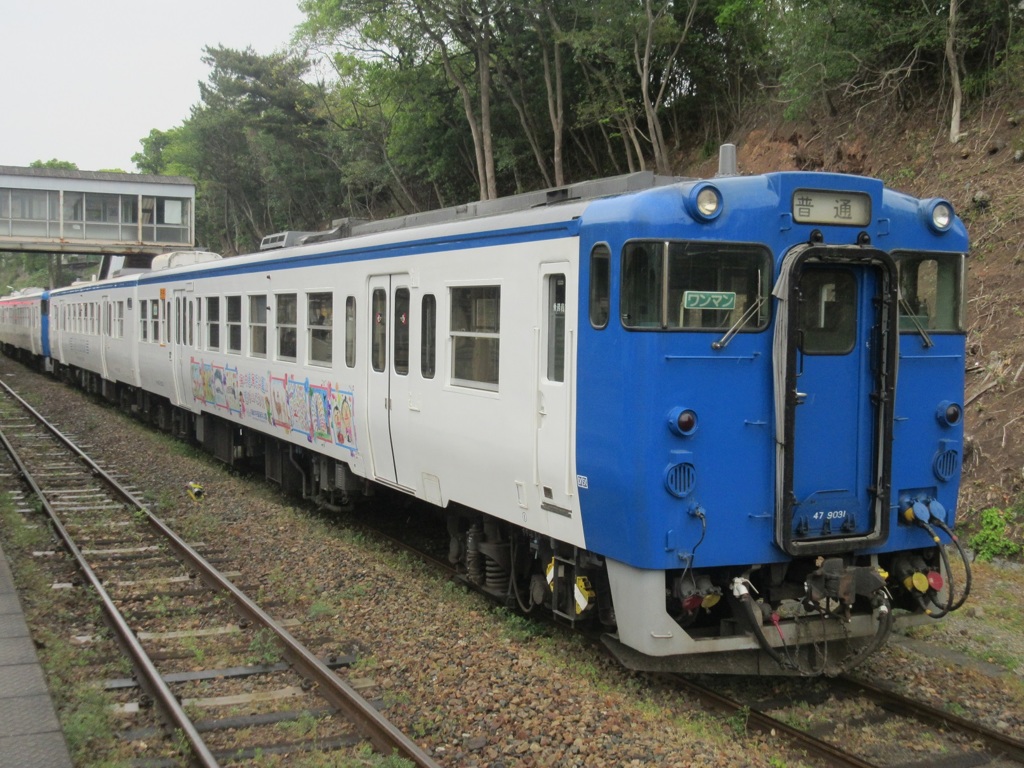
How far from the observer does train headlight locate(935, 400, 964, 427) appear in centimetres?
631

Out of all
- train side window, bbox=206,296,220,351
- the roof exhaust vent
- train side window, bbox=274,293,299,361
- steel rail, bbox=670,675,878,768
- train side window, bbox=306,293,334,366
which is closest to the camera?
steel rail, bbox=670,675,878,768

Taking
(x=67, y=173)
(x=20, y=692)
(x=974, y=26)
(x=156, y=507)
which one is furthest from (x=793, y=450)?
(x=67, y=173)

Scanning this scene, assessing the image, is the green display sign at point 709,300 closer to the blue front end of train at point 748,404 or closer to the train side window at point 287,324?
the blue front end of train at point 748,404

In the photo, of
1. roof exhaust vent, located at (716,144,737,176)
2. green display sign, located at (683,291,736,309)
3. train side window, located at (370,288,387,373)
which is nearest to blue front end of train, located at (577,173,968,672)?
green display sign, located at (683,291,736,309)

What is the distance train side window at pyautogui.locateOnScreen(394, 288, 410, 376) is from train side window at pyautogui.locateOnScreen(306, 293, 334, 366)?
1502 mm

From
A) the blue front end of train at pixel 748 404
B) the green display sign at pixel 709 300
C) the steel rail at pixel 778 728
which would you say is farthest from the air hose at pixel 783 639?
the green display sign at pixel 709 300

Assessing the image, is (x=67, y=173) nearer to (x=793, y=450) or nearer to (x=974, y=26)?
(x=974, y=26)

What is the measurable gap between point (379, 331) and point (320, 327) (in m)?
1.53

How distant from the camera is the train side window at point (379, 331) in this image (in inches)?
342

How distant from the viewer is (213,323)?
46.4 feet

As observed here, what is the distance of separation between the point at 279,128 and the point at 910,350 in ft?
131

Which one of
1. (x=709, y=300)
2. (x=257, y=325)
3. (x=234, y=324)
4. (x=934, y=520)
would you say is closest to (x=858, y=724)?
(x=934, y=520)

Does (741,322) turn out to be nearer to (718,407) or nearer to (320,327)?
(718,407)

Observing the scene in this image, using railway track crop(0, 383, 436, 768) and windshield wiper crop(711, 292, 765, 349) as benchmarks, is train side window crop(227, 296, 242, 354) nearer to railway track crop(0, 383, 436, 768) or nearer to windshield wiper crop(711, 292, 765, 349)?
railway track crop(0, 383, 436, 768)
